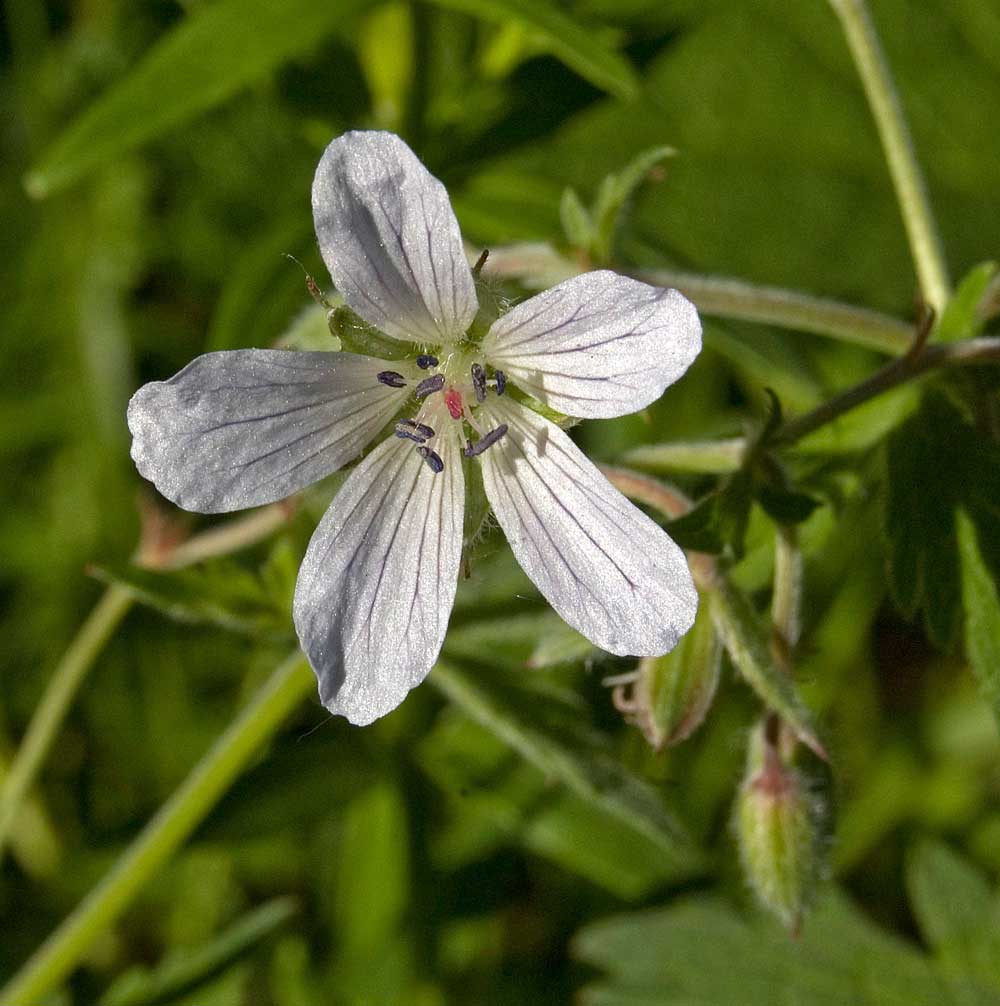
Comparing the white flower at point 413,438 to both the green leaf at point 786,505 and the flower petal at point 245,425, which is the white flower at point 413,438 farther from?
the green leaf at point 786,505

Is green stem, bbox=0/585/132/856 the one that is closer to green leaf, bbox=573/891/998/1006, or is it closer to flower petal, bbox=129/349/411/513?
flower petal, bbox=129/349/411/513

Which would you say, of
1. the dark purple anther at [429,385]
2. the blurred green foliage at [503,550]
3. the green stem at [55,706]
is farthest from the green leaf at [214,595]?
the dark purple anther at [429,385]

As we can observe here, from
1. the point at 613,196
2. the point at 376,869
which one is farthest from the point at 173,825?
the point at 613,196

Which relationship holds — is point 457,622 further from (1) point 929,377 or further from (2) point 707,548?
(1) point 929,377

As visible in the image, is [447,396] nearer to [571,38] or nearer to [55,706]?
[571,38]

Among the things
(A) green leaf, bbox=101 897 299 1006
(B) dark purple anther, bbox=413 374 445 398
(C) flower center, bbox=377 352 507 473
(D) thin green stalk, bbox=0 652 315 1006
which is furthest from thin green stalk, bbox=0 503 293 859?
(B) dark purple anther, bbox=413 374 445 398

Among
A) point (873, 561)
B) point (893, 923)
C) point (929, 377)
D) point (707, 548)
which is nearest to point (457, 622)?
point (707, 548)

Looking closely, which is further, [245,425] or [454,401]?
[454,401]
